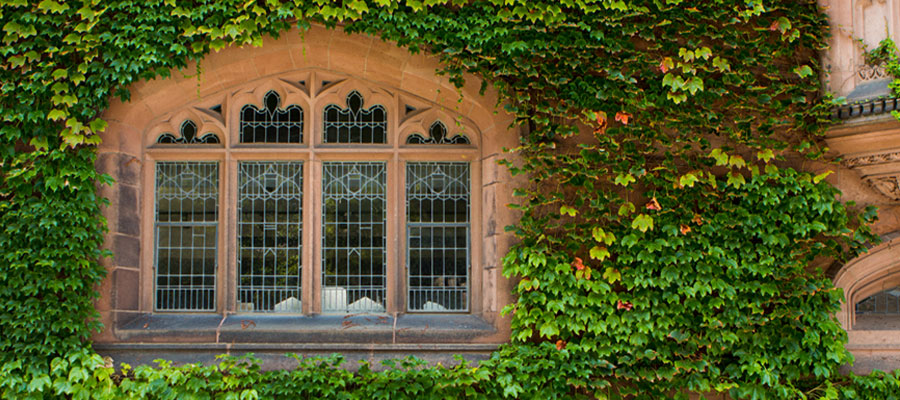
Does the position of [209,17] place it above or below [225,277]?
above

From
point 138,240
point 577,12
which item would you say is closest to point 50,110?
point 138,240

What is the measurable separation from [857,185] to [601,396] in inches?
99.7

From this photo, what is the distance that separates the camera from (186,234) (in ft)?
20.2

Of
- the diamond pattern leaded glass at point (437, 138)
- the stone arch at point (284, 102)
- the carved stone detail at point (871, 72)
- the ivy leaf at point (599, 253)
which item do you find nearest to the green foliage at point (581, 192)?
the ivy leaf at point (599, 253)

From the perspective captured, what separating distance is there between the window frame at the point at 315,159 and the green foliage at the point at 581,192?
453mm

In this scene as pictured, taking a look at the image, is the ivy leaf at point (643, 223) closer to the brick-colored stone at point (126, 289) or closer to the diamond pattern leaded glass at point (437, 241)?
the diamond pattern leaded glass at point (437, 241)

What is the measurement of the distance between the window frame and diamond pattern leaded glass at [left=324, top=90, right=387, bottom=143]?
0.05 metres

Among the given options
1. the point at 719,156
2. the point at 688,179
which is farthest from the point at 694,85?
the point at 688,179

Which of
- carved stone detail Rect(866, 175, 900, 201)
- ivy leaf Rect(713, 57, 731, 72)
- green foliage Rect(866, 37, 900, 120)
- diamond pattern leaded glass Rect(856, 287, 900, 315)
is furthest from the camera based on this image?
diamond pattern leaded glass Rect(856, 287, 900, 315)

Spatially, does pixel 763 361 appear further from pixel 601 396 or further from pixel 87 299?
pixel 87 299

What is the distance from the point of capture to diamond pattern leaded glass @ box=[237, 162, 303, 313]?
608cm

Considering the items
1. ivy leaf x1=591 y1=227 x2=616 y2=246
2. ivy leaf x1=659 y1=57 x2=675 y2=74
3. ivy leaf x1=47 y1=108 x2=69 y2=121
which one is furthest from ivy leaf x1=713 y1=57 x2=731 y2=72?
ivy leaf x1=47 y1=108 x2=69 y2=121

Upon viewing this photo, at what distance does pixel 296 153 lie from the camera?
617 centimetres

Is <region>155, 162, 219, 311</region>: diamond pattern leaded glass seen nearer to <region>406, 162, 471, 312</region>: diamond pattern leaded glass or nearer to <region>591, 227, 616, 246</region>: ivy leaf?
<region>406, 162, 471, 312</region>: diamond pattern leaded glass
